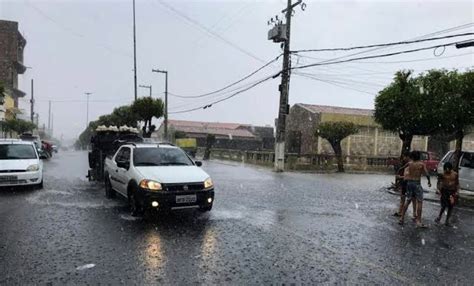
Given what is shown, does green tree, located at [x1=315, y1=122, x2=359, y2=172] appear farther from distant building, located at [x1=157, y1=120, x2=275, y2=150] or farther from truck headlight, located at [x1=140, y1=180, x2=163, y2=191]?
distant building, located at [x1=157, y1=120, x2=275, y2=150]

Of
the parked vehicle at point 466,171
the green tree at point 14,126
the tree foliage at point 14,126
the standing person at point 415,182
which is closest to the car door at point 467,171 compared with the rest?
the parked vehicle at point 466,171

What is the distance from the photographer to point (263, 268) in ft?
21.1

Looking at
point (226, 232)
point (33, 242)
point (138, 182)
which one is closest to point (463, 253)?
point (226, 232)

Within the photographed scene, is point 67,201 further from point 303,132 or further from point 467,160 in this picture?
point 303,132

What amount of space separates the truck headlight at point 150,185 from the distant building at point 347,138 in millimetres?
32226

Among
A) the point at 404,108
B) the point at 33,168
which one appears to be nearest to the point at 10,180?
the point at 33,168

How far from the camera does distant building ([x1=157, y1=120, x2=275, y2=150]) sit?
58.2 m

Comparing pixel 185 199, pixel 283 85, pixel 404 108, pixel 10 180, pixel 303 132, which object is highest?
pixel 283 85

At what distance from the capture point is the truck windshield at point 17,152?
14858mm

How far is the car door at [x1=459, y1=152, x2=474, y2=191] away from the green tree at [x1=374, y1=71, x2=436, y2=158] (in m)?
1.90

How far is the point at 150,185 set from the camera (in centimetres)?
962

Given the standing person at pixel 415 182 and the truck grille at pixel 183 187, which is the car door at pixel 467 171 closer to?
the standing person at pixel 415 182

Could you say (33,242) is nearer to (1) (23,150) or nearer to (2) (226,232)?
(2) (226,232)

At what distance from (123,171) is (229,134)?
5227 cm
